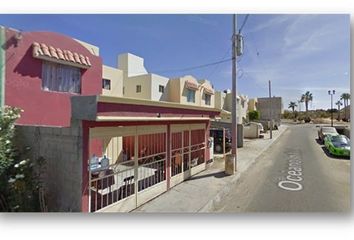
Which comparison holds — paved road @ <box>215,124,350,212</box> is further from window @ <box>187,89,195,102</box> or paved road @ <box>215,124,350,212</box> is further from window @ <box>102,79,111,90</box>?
window @ <box>187,89,195,102</box>

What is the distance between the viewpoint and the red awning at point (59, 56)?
6176 mm

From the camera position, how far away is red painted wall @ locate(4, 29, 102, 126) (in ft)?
18.6

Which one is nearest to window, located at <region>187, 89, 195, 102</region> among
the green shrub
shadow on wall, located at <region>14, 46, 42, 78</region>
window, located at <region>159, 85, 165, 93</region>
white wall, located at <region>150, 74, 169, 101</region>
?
white wall, located at <region>150, 74, 169, 101</region>

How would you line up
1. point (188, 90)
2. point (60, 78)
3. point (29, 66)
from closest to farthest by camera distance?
point (29, 66), point (60, 78), point (188, 90)

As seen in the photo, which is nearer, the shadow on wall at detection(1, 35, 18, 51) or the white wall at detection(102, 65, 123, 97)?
the shadow on wall at detection(1, 35, 18, 51)

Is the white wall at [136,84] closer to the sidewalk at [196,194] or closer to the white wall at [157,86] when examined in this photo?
the white wall at [157,86]

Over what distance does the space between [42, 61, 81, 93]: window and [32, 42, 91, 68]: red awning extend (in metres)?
0.16

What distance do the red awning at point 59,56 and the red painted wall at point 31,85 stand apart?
0.42 ft

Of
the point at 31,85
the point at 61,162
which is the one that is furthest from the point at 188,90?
the point at 61,162

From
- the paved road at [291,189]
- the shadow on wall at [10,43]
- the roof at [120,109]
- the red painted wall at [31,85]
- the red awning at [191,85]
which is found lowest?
the paved road at [291,189]

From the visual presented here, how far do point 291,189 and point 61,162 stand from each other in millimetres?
5614

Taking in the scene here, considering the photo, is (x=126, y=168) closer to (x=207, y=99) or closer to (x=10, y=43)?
(x=10, y=43)

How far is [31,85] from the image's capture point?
607 cm

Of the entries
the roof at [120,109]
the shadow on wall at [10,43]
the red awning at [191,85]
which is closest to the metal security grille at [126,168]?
the roof at [120,109]
